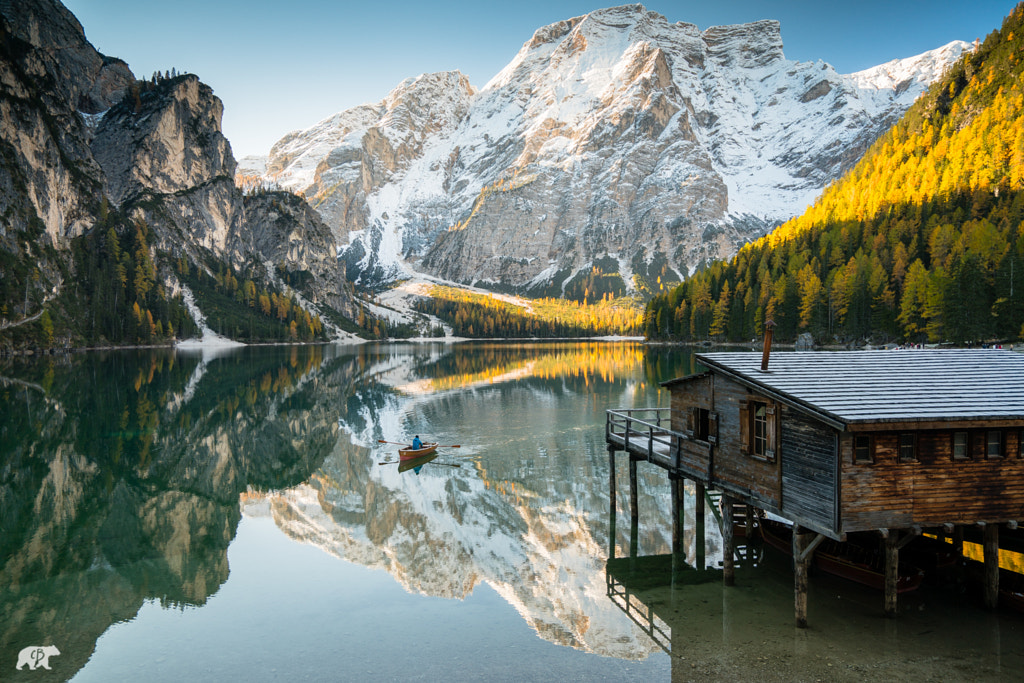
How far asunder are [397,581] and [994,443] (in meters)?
19.4

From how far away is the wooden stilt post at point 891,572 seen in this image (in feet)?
56.2

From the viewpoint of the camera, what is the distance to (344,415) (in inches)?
2446

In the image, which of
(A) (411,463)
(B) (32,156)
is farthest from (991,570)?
(B) (32,156)

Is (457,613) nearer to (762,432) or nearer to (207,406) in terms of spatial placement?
(762,432)

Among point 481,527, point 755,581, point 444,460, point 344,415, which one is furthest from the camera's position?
point 344,415

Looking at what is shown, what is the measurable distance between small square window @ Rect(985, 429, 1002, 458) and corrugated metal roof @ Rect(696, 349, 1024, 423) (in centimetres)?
80

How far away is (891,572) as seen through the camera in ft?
57.5

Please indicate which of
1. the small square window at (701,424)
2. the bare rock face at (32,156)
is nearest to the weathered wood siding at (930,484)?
the small square window at (701,424)

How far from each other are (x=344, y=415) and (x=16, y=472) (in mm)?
28573

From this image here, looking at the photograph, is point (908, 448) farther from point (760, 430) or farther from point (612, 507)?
point (612, 507)

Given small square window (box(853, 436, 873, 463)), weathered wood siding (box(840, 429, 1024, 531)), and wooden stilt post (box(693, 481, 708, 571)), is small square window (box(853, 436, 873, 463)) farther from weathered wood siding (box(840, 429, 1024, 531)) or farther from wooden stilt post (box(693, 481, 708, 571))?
wooden stilt post (box(693, 481, 708, 571))

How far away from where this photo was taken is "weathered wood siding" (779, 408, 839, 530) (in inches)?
651

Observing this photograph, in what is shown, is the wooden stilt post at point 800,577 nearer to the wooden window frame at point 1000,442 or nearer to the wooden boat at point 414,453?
the wooden window frame at point 1000,442

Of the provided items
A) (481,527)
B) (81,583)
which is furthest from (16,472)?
(481,527)
